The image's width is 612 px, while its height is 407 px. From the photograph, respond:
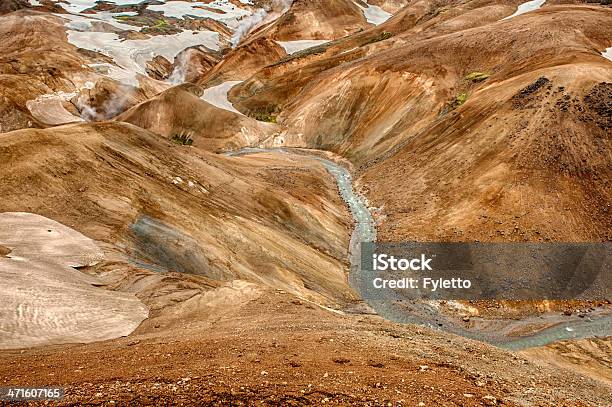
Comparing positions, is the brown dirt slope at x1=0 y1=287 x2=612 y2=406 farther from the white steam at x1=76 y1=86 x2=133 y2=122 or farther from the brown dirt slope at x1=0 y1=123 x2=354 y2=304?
the white steam at x1=76 y1=86 x2=133 y2=122

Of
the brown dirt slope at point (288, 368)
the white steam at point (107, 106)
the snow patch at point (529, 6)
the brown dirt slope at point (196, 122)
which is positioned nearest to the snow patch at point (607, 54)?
the snow patch at point (529, 6)

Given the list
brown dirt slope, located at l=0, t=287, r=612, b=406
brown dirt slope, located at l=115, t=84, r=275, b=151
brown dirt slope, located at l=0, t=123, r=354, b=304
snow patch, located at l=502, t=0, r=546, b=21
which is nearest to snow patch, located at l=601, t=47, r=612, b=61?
snow patch, located at l=502, t=0, r=546, b=21

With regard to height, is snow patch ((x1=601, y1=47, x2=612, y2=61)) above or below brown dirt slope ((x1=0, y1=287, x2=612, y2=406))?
above

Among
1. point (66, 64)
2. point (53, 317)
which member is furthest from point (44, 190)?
point (66, 64)

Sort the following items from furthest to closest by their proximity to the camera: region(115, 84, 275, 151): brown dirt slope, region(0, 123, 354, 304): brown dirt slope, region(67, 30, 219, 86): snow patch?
region(67, 30, 219, 86): snow patch < region(115, 84, 275, 151): brown dirt slope < region(0, 123, 354, 304): brown dirt slope

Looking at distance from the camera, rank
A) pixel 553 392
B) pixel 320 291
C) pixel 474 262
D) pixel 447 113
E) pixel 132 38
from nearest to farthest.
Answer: pixel 553 392, pixel 320 291, pixel 474 262, pixel 447 113, pixel 132 38

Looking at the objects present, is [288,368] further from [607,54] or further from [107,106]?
[107,106]

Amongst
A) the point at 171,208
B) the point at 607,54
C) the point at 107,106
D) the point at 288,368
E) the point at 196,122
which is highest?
the point at 607,54

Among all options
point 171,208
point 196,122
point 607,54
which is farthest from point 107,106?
point 607,54

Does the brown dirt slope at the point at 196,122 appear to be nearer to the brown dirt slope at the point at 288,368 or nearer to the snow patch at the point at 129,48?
the snow patch at the point at 129,48

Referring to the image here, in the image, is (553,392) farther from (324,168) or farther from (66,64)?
(66,64)

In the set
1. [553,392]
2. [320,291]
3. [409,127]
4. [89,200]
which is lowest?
[320,291]
